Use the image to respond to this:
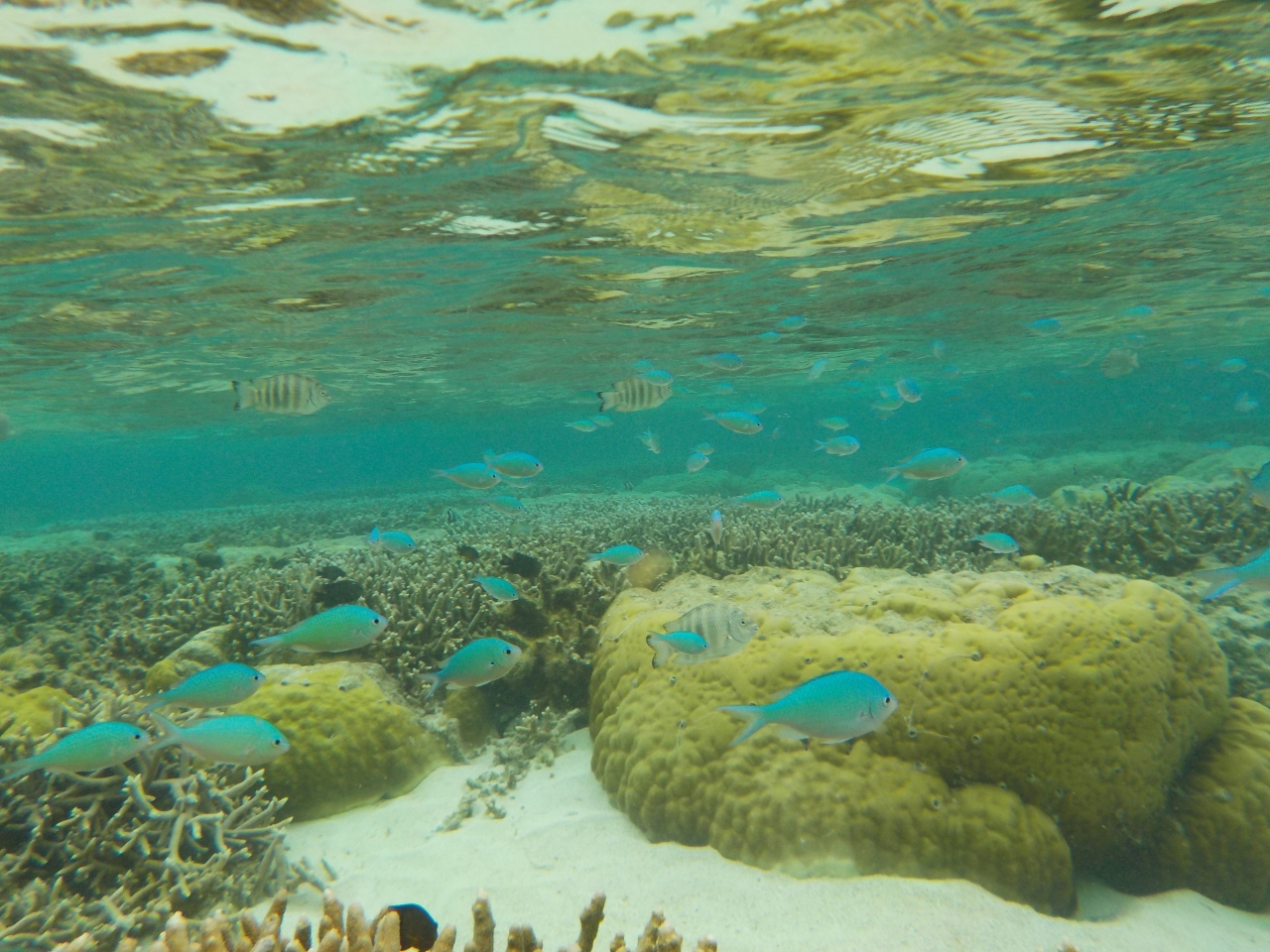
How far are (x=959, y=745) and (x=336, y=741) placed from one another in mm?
5105

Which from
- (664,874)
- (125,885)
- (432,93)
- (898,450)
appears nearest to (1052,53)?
(432,93)

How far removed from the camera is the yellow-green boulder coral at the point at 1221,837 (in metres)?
4.64

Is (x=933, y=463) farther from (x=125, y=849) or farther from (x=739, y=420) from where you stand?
(x=125, y=849)

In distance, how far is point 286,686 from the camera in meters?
5.92

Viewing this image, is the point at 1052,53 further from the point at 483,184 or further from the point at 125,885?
the point at 125,885

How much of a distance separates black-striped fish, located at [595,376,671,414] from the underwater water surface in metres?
0.06

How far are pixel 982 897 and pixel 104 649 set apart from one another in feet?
31.6

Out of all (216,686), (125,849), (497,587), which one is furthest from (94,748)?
(497,587)

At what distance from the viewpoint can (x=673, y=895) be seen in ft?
14.0

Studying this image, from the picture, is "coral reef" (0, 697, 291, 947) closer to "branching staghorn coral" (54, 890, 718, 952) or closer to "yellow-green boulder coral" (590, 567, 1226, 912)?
"branching staghorn coral" (54, 890, 718, 952)

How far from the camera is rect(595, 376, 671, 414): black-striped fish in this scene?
28.6 feet

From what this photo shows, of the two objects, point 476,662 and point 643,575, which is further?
point 643,575

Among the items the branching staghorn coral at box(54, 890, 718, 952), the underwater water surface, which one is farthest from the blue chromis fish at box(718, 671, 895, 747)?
the branching staghorn coral at box(54, 890, 718, 952)

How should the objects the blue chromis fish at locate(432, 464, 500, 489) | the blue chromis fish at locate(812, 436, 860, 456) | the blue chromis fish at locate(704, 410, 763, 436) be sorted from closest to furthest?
the blue chromis fish at locate(432, 464, 500, 489)
the blue chromis fish at locate(704, 410, 763, 436)
the blue chromis fish at locate(812, 436, 860, 456)
